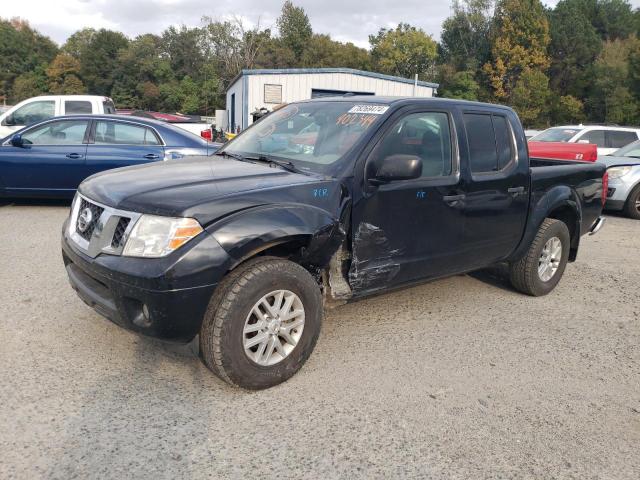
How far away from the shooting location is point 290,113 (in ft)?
14.3

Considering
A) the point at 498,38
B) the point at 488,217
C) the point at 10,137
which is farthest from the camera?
the point at 498,38

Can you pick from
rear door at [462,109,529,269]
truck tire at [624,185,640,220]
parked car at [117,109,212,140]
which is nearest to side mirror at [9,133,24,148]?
parked car at [117,109,212,140]

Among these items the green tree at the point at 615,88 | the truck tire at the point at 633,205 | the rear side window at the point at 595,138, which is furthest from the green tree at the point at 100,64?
the truck tire at the point at 633,205

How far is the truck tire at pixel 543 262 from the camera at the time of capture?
195 inches

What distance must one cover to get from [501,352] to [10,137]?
7629 millimetres

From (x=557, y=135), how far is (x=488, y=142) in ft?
33.2

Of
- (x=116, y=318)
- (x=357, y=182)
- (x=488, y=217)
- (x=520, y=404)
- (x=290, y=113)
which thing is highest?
(x=290, y=113)

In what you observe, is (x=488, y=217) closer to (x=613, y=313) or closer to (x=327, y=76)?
(x=613, y=313)

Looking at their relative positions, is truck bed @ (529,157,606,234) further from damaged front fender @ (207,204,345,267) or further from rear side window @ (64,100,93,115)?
rear side window @ (64,100,93,115)

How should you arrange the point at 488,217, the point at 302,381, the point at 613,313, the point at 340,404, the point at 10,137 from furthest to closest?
the point at 10,137, the point at 613,313, the point at 488,217, the point at 302,381, the point at 340,404

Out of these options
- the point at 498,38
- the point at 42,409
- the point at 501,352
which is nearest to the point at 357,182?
the point at 501,352

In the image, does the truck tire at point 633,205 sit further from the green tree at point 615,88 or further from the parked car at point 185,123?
the green tree at point 615,88

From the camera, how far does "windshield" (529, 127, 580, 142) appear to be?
1308 centimetres

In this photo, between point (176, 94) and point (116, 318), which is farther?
point (176, 94)
